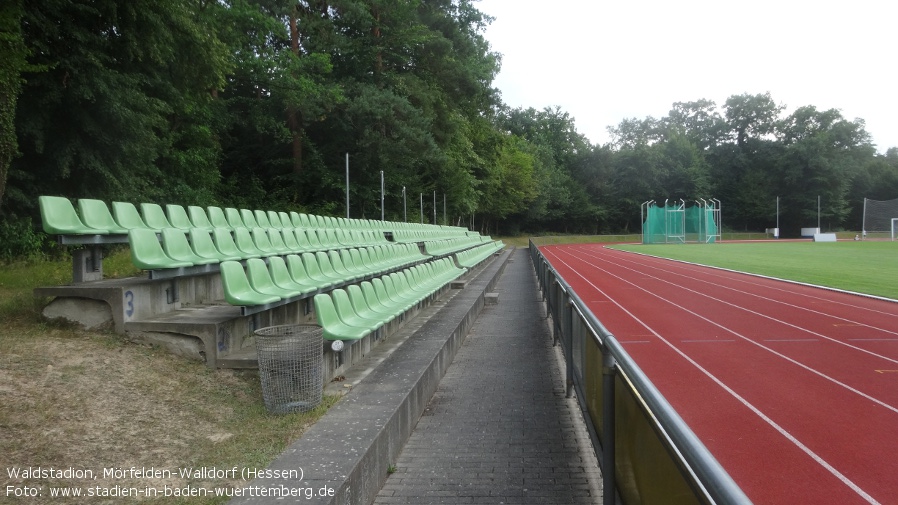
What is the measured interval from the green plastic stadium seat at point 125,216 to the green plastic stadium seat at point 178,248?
826 millimetres

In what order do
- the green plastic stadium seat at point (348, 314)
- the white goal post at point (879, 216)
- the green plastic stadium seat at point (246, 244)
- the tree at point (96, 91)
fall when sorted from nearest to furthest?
the green plastic stadium seat at point (348, 314), the green plastic stadium seat at point (246, 244), the tree at point (96, 91), the white goal post at point (879, 216)

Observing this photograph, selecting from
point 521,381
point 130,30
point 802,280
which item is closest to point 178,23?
point 130,30

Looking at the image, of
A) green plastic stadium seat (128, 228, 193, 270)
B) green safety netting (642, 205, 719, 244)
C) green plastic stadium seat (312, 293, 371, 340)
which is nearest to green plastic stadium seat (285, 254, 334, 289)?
green plastic stadium seat (312, 293, 371, 340)

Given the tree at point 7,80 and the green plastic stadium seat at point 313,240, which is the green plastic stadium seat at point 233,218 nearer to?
the green plastic stadium seat at point 313,240

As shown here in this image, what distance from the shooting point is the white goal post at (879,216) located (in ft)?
172

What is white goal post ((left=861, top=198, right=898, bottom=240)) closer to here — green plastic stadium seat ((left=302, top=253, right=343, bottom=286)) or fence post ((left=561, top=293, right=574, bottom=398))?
fence post ((left=561, top=293, right=574, bottom=398))

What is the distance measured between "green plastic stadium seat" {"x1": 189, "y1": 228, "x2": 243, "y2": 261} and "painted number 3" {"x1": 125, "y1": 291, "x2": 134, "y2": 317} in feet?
3.87

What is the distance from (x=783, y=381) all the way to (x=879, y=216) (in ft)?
214

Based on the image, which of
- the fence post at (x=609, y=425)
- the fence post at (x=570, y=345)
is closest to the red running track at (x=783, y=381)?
the fence post at (x=570, y=345)

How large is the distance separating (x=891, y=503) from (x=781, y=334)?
17.2 ft

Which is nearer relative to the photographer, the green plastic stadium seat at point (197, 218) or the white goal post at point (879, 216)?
the green plastic stadium seat at point (197, 218)

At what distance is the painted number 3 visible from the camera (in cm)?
418

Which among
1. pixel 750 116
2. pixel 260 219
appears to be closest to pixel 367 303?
pixel 260 219

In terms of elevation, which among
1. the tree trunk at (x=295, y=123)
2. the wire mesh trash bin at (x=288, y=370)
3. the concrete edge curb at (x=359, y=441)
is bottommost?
the concrete edge curb at (x=359, y=441)
